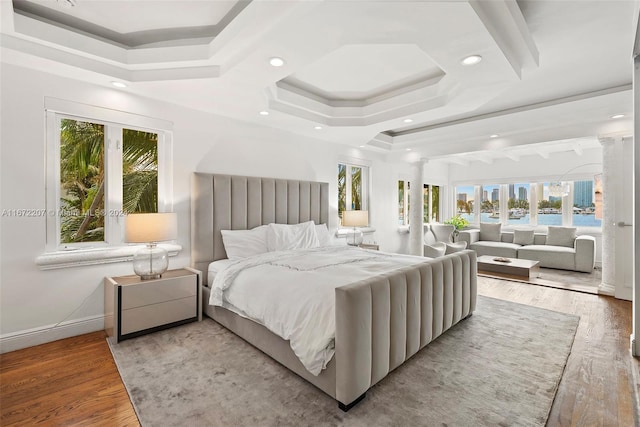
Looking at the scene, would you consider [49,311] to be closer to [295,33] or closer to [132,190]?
[132,190]

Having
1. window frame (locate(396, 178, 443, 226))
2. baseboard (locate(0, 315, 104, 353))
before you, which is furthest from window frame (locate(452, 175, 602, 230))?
baseboard (locate(0, 315, 104, 353))

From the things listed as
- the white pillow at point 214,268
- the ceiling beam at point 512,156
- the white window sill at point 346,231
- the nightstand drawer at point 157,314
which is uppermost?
the ceiling beam at point 512,156

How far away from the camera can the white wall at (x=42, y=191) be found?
8.07 ft

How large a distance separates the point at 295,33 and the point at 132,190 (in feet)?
7.84

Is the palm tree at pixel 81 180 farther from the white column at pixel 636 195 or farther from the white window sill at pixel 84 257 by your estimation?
the white column at pixel 636 195

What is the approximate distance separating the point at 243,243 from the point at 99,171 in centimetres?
162

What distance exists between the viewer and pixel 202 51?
2480 millimetres

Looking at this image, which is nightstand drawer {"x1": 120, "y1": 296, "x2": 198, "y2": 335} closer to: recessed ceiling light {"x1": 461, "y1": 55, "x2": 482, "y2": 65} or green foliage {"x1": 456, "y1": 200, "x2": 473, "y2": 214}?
recessed ceiling light {"x1": 461, "y1": 55, "x2": 482, "y2": 65}

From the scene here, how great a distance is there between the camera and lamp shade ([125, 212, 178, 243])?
268 cm

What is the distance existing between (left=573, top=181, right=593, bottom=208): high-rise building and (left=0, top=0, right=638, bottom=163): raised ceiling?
3.33 meters

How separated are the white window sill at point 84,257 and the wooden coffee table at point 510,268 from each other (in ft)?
17.0

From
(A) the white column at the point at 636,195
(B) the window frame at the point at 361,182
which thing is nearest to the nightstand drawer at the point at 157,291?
(B) the window frame at the point at 361,182

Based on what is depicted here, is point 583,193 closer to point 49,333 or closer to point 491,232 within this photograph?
point 491,232

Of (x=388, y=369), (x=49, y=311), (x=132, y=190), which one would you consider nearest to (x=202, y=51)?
(x=132, y=190)
